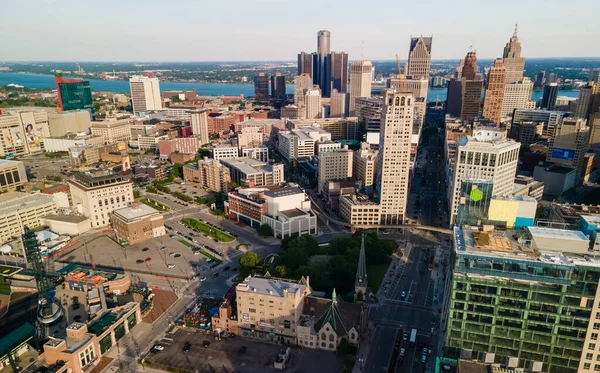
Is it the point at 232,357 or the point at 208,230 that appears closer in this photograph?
the point at 232,357

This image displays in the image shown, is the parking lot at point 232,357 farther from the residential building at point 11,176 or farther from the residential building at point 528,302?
the residential building at point 11,176

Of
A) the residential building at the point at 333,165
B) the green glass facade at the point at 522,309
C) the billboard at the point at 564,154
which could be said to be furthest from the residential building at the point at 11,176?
the billboard at the point at 564,154

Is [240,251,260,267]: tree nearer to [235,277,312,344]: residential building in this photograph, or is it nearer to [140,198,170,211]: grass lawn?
[235,277,312,344]: residential building

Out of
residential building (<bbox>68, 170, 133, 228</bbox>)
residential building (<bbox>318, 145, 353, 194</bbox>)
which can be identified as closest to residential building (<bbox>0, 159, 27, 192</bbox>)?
residential building (<bbox>68, 170, 133, 228</bbox>)

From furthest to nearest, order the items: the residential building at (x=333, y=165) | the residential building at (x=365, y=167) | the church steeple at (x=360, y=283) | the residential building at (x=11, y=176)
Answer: the residential building at (x=333, y=165) → the residential building at (x=11, y=176) → the residential building at (x=365, y=167) → the church steeple at (x=360, y=283)

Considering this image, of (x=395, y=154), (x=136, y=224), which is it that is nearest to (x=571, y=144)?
(x=395, y=154)

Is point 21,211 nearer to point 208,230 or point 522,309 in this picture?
point 208,230

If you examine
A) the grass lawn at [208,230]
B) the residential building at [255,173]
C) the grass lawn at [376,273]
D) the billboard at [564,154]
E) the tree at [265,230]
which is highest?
the billboard at [564,154]
